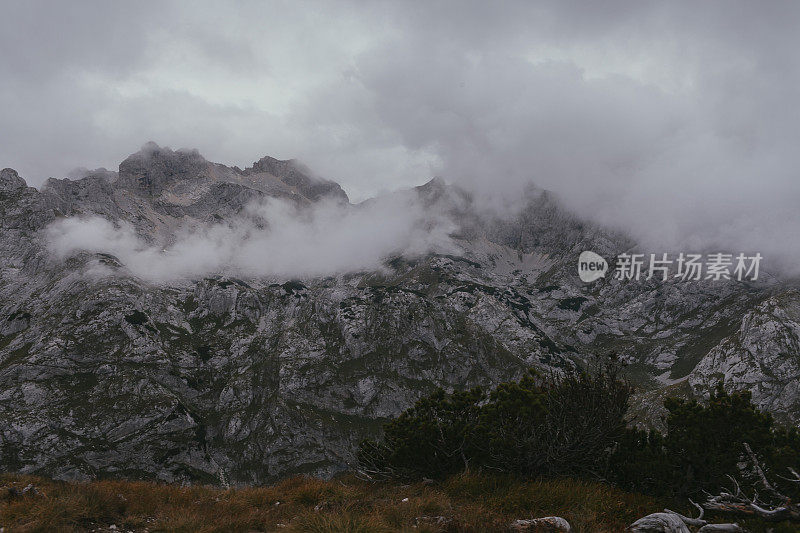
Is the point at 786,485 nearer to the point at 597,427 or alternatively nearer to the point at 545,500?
the point at 597,427

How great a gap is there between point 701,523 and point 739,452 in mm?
8780

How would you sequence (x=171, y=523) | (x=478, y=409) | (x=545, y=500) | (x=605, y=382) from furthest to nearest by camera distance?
(x=478, y=409) → (x=605, y=382) → (x=545, y=500) → (x=171, y=523)

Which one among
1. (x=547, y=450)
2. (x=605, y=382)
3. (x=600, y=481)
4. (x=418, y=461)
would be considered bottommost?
(x=418, y=461)

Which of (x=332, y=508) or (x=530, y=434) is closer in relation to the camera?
(x=332, y=508)

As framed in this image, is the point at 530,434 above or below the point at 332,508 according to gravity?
above

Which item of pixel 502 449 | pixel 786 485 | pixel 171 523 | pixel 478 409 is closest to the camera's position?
pixel 171 523

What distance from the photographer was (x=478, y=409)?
2330 centimetres

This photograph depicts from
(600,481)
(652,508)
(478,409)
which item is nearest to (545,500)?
(652,508)

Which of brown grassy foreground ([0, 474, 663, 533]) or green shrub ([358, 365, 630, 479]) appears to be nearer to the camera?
brown grassy foreground ([0, 474, 663, 533])

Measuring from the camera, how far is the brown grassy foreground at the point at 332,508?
1197 cm

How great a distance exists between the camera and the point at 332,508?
14164 mm

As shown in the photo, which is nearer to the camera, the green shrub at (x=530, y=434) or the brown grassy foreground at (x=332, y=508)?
the brown grassy foreground at (x=332, y=508)

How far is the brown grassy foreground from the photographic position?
471 inches

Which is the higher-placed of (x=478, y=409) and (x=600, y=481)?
(x=478, y=409)
